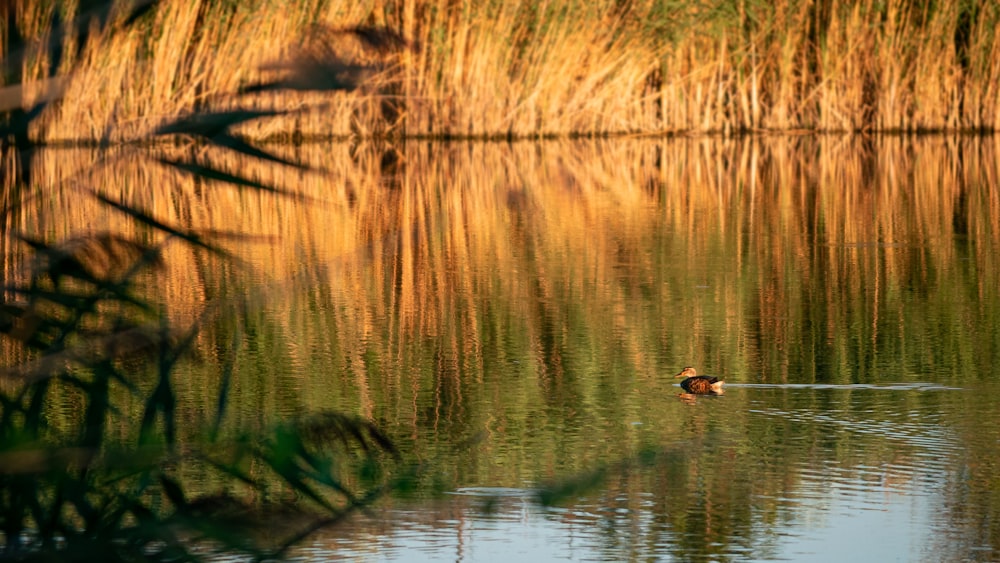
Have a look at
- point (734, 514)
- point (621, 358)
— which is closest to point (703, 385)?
point (621, 358)

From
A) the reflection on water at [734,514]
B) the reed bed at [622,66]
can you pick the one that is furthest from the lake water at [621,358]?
the reed bed at [622,66]

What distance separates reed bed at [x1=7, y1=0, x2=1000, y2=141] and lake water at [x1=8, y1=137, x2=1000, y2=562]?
4575mm

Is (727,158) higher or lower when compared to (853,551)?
higher

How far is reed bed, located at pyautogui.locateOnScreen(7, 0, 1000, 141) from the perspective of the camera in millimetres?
14312

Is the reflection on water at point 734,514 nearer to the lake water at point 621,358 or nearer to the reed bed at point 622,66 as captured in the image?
the lake water at point 621,358

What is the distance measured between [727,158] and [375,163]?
313 centimetres

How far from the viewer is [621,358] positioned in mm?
4902

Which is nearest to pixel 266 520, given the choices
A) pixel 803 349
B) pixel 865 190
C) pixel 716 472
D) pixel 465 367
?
pixel 716 472

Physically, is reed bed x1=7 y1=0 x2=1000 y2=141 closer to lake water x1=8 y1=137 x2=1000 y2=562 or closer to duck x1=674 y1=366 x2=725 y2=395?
lake water x1=8 y1=137 x2=1000 y2=562

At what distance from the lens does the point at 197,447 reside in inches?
77.9

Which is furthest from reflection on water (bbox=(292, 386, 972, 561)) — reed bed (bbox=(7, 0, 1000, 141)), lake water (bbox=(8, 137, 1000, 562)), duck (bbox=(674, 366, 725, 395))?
reed bed (bbox=(7, 0, 1000, 141))

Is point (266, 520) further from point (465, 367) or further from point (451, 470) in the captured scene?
point (465, 367)

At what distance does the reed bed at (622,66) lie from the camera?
1431 centimetres

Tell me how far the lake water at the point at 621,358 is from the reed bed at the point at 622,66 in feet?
15.0
